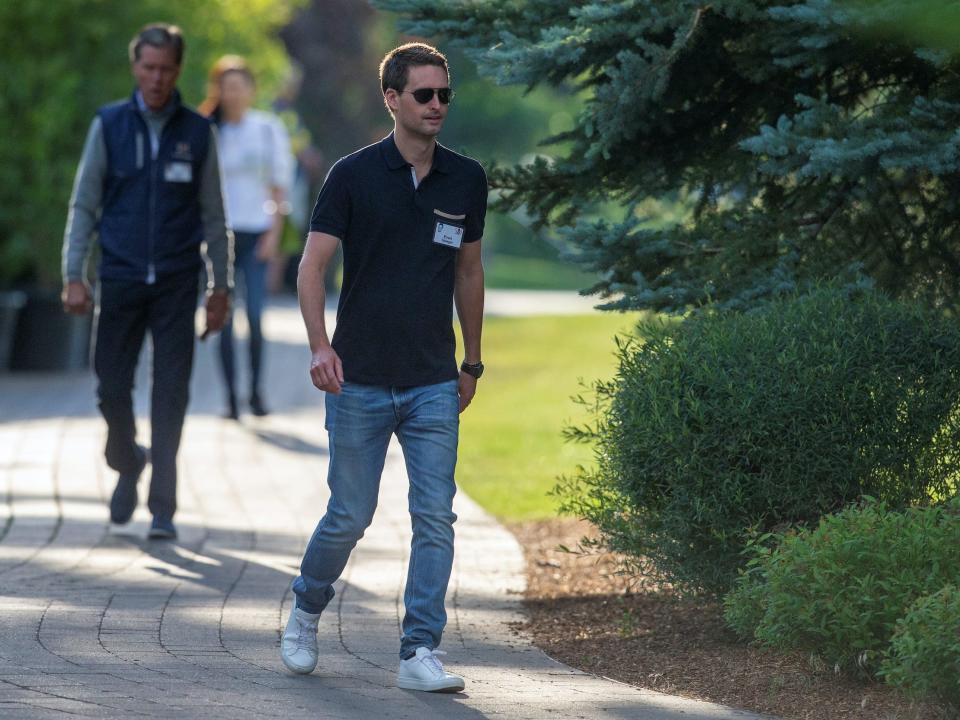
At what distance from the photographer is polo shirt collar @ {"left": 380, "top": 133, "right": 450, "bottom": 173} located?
4988 mm

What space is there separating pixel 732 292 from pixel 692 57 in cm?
97

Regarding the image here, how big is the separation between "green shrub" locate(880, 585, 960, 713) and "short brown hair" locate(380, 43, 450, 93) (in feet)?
6.60

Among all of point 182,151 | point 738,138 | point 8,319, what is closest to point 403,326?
point 738,138

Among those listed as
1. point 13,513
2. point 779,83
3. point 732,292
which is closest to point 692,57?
point 779,83

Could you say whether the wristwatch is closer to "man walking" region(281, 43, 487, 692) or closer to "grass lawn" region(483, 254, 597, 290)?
"man walking" region(281, 43, 487, 692)

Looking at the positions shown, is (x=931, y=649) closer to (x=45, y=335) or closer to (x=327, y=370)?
(x=327, y=370)

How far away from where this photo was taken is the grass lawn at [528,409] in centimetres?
973

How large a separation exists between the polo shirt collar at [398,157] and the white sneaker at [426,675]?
142 centimetres

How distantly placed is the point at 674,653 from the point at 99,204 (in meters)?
3.41

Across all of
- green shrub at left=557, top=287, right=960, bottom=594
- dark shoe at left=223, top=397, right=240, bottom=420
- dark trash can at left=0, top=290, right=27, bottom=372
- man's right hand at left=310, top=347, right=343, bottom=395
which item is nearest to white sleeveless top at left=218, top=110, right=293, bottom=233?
dark shoe at left=223, top=397, right=240, bottom=420

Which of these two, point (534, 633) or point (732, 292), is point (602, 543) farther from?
point (732, 292)

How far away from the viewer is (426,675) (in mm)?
4930

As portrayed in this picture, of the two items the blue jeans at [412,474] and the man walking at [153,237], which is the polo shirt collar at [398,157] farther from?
the man walking at [153,237]

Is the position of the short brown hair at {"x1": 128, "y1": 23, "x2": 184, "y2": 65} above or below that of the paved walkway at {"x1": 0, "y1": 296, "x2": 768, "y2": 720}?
above
